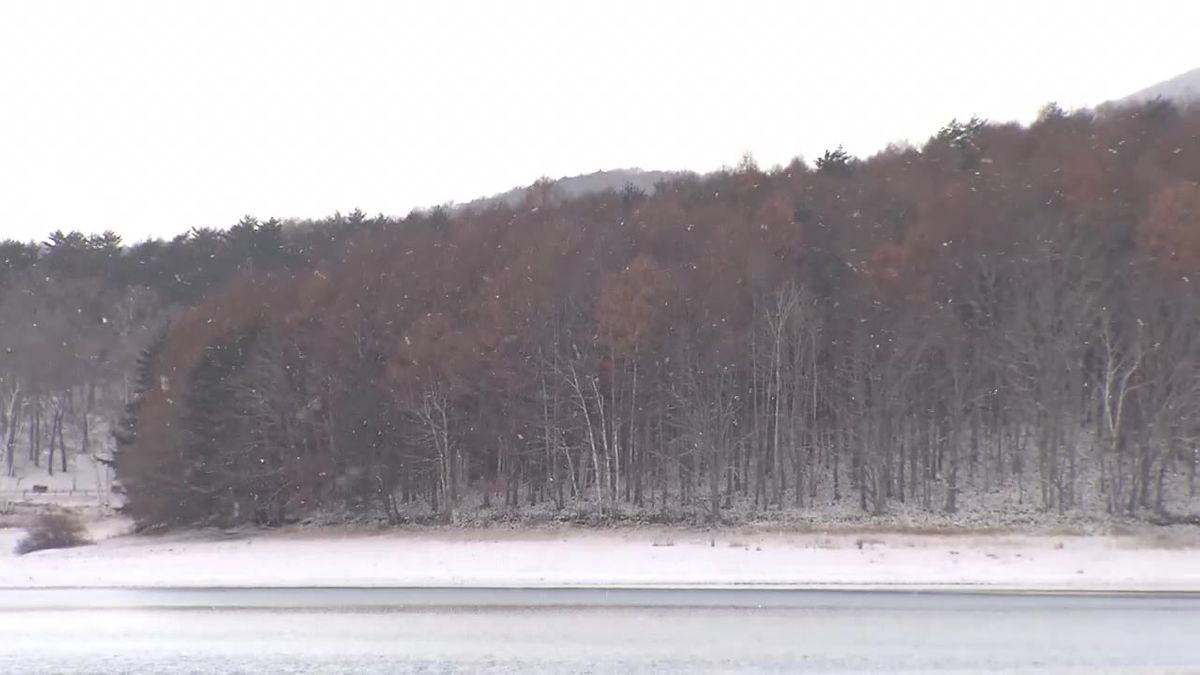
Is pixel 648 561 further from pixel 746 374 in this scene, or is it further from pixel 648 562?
pixel 746 374

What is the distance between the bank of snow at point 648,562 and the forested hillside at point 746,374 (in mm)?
6833

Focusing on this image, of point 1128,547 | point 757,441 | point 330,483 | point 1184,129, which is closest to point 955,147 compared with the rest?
point 1184,129

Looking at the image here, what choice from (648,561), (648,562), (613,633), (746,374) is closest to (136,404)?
(746,374)

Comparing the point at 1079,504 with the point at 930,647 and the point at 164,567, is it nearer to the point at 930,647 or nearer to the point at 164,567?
the point at 930,647

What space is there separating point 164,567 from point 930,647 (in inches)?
921

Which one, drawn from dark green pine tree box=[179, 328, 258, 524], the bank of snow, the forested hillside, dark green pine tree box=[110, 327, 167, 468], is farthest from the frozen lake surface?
dark green pine tree box=[110, 327, 167, 468]

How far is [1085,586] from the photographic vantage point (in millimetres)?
20344

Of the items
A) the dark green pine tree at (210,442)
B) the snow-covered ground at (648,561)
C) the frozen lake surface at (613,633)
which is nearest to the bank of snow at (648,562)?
the snow-covered ground at (648,561)

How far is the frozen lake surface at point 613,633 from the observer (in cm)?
1287

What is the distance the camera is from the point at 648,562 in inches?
1041

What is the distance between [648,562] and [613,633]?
11762 millimetres

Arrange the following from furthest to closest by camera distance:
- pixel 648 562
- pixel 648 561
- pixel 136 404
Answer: pixel 136 404, pixel 648 561, pixel 648 562

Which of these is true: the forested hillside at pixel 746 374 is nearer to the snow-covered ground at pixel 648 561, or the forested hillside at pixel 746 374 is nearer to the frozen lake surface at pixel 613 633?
the snow-covered ground at pixel 648 561

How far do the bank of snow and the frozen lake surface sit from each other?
2.80 m
